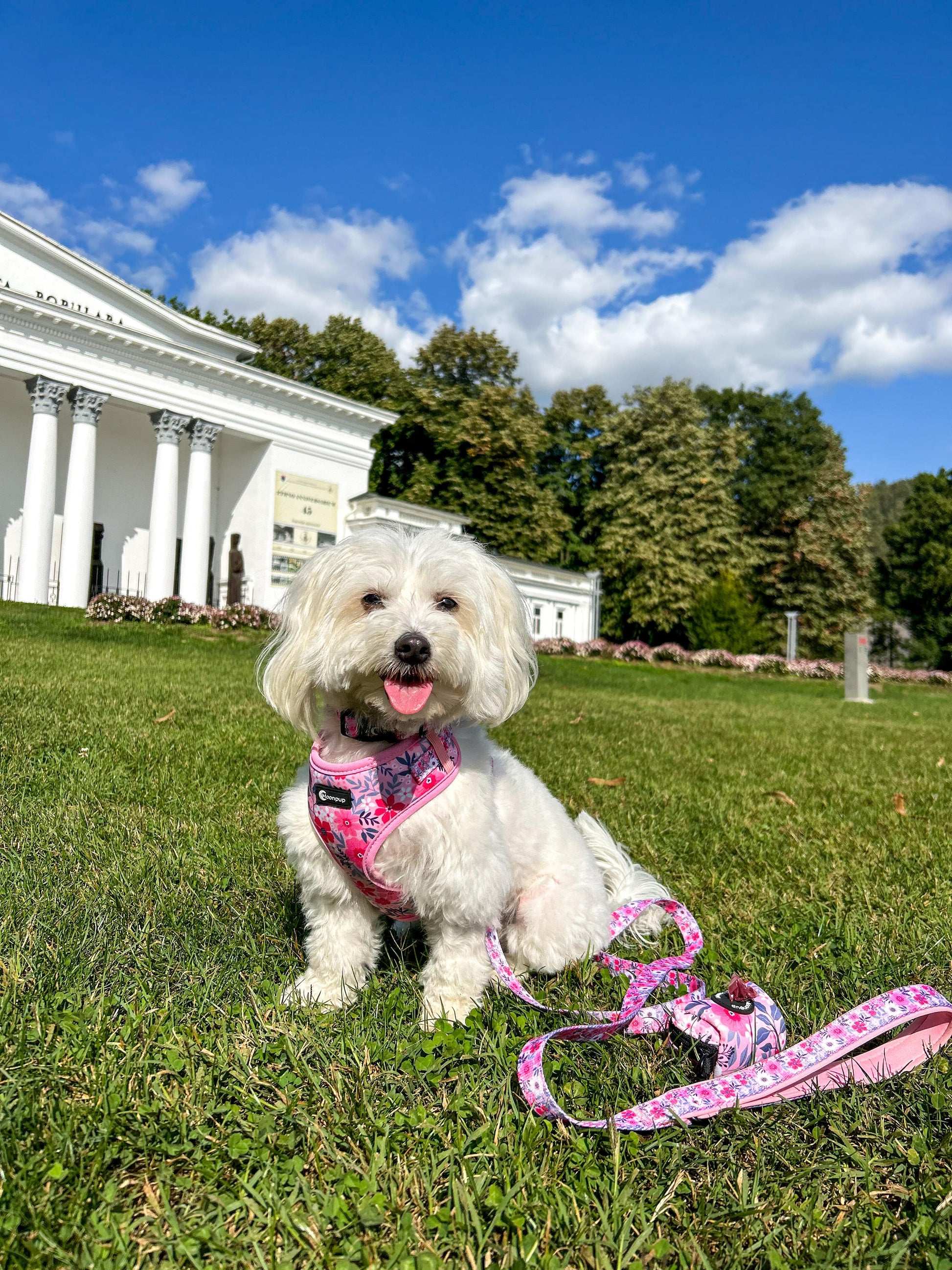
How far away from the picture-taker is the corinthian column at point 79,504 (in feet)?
80.6

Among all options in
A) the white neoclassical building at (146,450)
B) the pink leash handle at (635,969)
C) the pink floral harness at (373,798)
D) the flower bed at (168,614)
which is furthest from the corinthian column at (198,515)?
the pink floral harness at (373,798)

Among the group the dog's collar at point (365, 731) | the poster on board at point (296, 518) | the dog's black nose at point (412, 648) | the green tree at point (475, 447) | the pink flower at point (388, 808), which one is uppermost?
the green tree at point (475, 447)

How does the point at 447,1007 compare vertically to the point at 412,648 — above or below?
below

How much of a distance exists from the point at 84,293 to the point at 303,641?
30.8 metres

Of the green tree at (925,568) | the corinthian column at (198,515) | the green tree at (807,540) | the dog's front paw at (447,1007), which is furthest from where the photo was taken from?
the green tree at (925,568)

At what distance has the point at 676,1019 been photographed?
2078 mm

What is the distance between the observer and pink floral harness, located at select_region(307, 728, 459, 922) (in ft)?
7.13

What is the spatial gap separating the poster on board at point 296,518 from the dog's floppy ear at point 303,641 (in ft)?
88.6

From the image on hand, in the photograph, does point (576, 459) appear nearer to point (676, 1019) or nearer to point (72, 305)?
point (72, 305)

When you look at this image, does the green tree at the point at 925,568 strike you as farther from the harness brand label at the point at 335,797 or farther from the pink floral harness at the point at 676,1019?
the harness brand label at the point at 335,797

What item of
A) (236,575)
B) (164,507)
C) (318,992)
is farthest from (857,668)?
(164,507)

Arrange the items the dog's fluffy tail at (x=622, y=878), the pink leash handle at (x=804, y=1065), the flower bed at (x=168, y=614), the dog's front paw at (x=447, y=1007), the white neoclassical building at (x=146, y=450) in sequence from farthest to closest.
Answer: the white neoclassical building at (x=146, y=450) < the flower bed at (x=168, y=614) < the dog's fluffy tail at (x=622, y=878) < the dog's front paw at (x=447, y=1007) < the pink leash handle at (x=804, y=1065)

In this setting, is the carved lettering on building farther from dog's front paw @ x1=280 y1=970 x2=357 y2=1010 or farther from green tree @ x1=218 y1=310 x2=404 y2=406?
dog's front paw @ x1=280 y1=970 x2=357 y2=1010

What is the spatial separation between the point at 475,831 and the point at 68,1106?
1.14m
